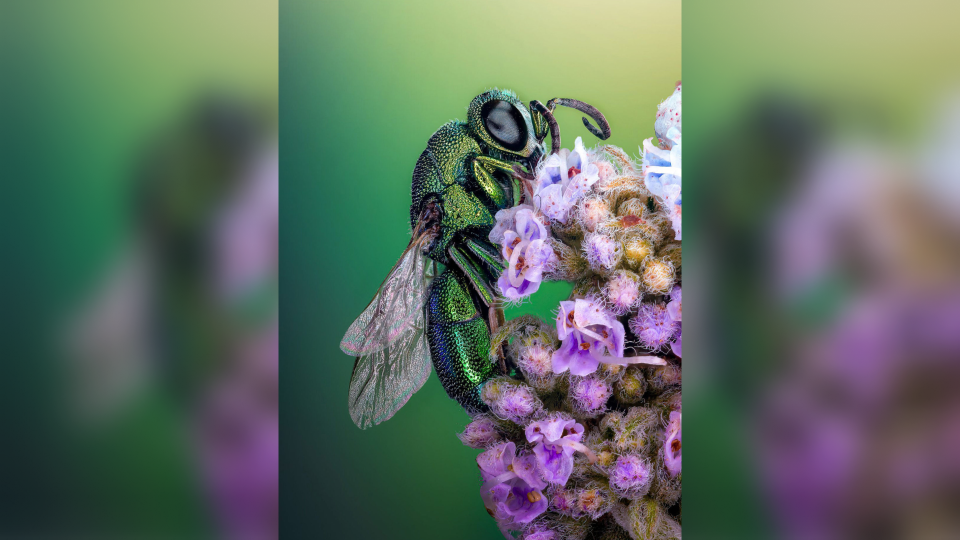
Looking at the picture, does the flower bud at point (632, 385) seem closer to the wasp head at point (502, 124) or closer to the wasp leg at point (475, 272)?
the wasp leg at point (475, 272)

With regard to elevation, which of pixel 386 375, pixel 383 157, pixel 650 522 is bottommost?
pixel 650 522

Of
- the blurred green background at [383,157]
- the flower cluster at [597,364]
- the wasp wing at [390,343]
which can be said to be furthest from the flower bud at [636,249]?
the wasp wing at [390,343]

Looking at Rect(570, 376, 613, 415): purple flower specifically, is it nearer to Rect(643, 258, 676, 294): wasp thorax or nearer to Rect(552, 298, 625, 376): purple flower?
Rect(552, 298, 625, 376): purple flower
